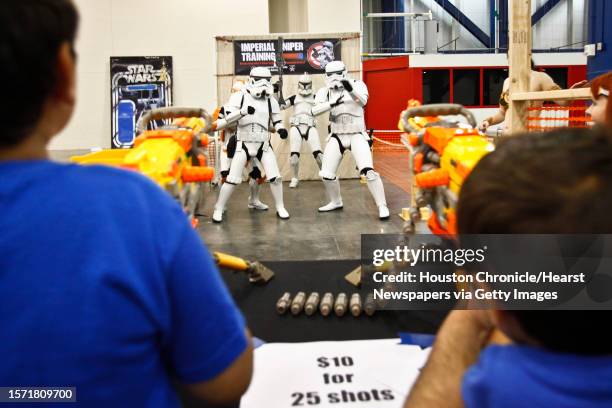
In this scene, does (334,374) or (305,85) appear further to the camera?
(305,85)

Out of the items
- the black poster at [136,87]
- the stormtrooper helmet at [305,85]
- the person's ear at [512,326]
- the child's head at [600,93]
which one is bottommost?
the person's ear at [512,326]

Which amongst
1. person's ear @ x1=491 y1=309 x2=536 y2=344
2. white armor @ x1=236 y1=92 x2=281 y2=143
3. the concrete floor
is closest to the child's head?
person's ear @ x1=491 y1=309 x2=536 y2=344

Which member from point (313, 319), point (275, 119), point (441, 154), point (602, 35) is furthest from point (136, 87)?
point (441, 154)

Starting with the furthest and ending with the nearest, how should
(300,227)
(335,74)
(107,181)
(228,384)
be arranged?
(335,74) < (300,227) < (228,384) < (107,181)

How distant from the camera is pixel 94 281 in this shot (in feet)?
2.40

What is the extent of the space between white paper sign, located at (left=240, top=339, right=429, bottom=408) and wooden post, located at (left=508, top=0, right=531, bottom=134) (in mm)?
1850

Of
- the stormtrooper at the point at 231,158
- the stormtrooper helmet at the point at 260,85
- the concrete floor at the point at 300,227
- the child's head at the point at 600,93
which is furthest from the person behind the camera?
the stormtrooper at the point at 231,158

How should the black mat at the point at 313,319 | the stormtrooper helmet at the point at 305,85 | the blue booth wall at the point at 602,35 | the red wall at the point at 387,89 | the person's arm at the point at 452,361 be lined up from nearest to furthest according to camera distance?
the person's arm at the point at 452,361
the black mat at the point at 313,319
the blue booth wall at the point at 602,35
the stormtrooper helmet at the point at 305,85
the red wall at the point at 387,89

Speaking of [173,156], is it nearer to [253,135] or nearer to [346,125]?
[253,135]

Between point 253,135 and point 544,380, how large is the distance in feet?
20.5

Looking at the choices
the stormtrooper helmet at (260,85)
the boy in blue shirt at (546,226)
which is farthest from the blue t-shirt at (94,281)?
the stormtrooper helmet at (260,85)

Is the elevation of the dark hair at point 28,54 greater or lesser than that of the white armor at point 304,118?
lesser

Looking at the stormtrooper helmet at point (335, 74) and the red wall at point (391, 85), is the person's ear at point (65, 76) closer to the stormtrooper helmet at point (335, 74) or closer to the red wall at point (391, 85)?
the stormtrooper helmet at point (335, 74)

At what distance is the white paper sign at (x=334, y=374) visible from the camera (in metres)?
2.11
